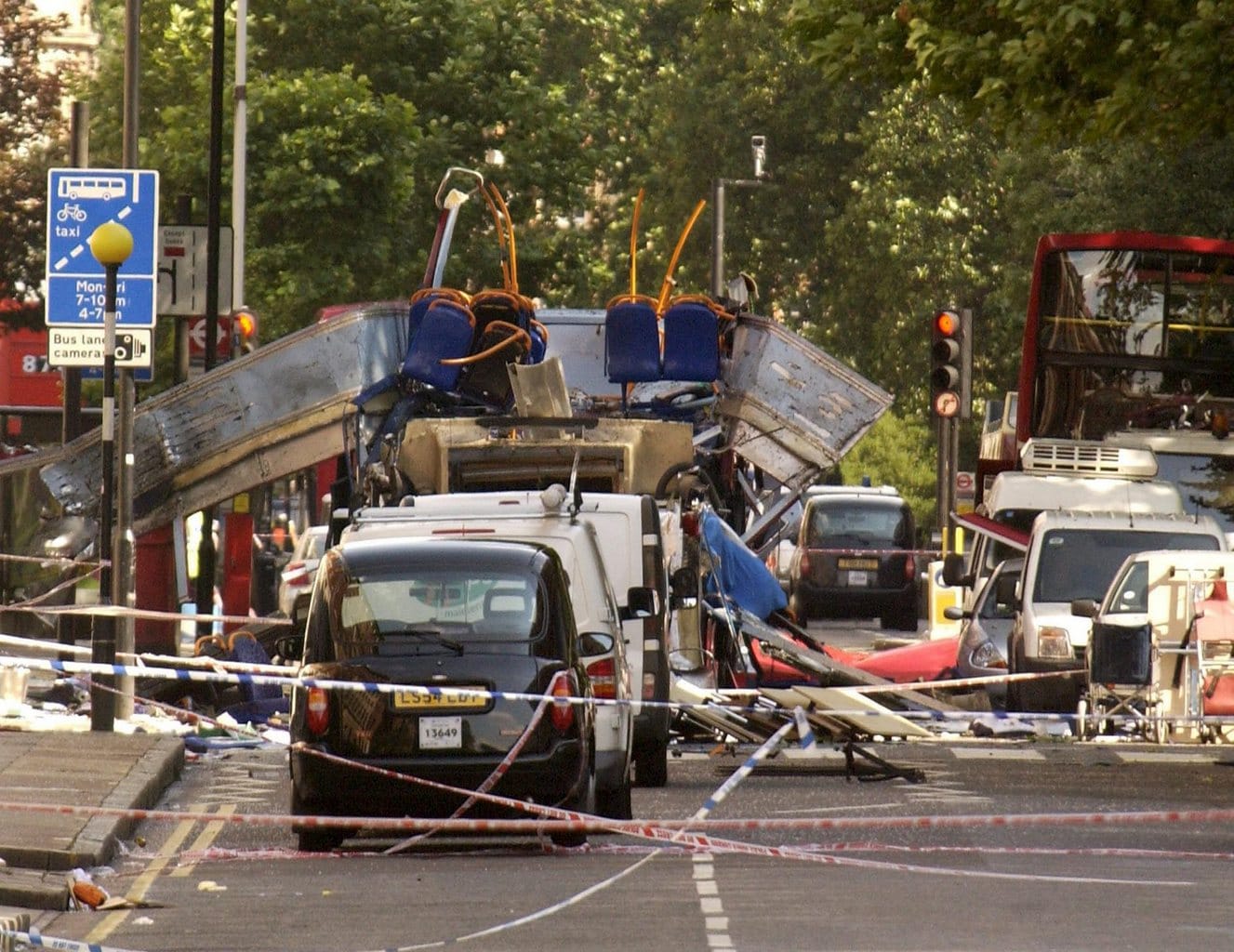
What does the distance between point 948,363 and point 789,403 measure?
3.21m

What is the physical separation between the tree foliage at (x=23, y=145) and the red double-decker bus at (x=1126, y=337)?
23725 millimetres

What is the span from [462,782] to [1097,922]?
12.3 feet

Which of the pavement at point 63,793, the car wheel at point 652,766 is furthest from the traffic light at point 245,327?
the car wheel at point 652,766

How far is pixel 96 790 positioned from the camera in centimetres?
1546

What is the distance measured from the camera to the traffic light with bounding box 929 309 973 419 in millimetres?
28125

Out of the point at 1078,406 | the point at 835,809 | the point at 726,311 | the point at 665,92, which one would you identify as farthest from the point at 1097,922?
the point at 665,92

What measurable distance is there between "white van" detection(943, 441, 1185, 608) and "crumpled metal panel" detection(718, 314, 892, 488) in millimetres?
1460

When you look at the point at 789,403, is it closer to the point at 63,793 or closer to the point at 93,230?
the point at 93,230

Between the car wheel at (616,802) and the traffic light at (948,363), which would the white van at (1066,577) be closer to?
the traffic light at (948,363)

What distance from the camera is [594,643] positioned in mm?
14867

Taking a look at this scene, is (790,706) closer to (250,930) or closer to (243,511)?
(250,930)

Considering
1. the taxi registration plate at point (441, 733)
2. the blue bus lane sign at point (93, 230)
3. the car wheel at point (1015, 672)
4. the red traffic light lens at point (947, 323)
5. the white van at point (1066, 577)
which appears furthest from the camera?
the red traffic light lens at point (947, 323)

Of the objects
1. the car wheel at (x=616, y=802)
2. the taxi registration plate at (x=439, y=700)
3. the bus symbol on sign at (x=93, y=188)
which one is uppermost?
the bus symbol on sign at (x=93, y=188)

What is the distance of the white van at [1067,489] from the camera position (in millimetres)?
25953
